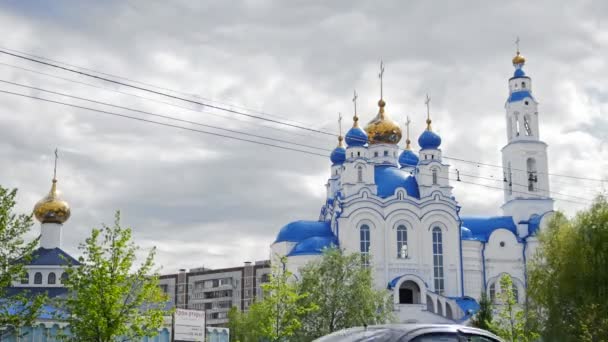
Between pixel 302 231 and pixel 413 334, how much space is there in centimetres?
4575

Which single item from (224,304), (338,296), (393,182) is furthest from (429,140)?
(224,304)

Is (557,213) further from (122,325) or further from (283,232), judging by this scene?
(283,232)

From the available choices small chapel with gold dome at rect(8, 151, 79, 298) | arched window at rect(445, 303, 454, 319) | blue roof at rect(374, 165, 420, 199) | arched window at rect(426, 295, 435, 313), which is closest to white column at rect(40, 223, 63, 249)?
small chapel with gold dome at rect(8, 151, 79, 298)

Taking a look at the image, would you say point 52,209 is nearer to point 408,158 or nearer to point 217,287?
point 408,158

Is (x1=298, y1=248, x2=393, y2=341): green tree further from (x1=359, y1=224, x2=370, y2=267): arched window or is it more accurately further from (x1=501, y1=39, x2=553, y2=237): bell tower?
(x1=501, y1=39, x2=553, y2=237): bell tower

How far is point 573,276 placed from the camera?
26656 millimetres

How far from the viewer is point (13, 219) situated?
21.3 meters

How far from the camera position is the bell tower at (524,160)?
56.0 m

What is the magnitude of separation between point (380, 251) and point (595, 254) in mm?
24794

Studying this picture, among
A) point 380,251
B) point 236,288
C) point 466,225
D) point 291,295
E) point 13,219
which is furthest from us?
point 236,288

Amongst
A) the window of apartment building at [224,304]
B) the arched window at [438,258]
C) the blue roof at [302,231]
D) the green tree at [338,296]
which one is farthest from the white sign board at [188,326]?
the window of apartment building at [224,304]

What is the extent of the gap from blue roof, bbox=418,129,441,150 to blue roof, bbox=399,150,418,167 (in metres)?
9.08

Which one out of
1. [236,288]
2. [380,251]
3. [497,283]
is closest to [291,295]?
[380,251]

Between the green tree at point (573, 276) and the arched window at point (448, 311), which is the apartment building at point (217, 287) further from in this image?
the green tree at point (573, 276)
